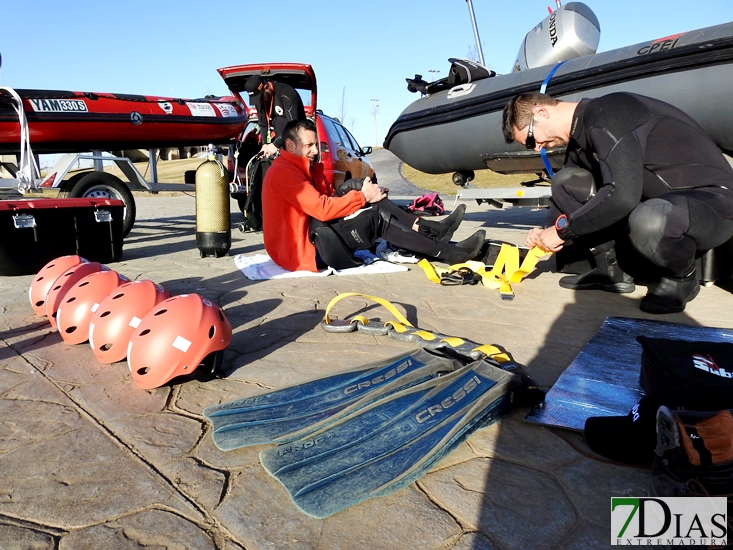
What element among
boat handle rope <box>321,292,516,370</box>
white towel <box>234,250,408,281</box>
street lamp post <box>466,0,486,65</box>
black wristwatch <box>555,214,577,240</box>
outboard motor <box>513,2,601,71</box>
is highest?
street lamp post <box>466,0,486,65</box>

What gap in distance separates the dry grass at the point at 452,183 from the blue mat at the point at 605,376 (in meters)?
10.2

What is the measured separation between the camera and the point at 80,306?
109 inches

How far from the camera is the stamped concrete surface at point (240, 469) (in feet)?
4.49

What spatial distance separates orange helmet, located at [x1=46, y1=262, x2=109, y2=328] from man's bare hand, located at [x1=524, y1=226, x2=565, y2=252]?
9.29 ft

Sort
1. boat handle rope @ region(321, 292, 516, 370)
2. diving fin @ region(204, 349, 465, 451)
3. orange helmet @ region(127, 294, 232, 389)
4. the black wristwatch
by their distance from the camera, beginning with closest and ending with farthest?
diving fin @ region(204, 349, 465, 451)
orange helmet @ region(127, 294, 232, 389)
boat handle rope @ region(321, 292, 516, 370)
the black wristwatch

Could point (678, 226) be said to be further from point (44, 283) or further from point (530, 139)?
point (44, 283)

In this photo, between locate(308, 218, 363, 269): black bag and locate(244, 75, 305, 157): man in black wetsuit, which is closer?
locate(308, 218, 363, 269): black bag

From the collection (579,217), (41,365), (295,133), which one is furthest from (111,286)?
(579,217)

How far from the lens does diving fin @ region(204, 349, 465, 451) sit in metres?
1.83

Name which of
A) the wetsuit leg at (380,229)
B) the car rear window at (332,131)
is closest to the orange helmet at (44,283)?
the wetsuit leg at (380,229)

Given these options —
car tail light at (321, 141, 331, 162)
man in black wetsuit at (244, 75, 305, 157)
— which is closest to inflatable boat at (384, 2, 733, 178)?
car tail light at (321, 141, 331, 162)

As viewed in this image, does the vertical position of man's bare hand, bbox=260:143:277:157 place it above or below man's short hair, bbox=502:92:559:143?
above

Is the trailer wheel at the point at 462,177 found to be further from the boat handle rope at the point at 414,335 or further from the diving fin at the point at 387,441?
the diving fin at the point at 387,441

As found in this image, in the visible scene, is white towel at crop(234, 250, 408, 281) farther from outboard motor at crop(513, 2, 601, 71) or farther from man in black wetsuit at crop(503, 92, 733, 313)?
outboard motor at crop(513, 2, 601, 71)
